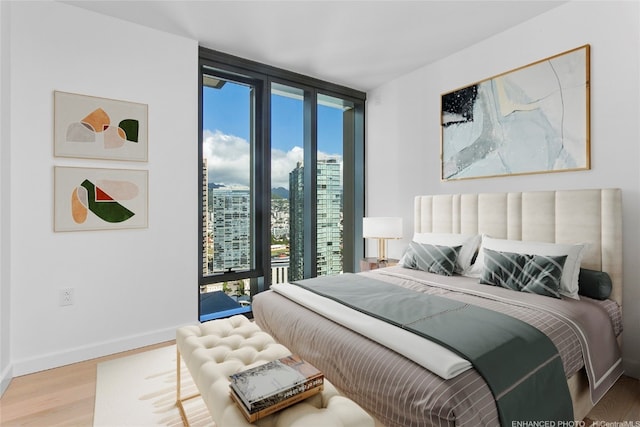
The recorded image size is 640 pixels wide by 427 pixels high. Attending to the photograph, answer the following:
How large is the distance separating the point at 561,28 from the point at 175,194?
3.36 meters

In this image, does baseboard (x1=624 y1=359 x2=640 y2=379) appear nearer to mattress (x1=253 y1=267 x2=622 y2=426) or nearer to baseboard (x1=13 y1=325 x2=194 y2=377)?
mattress (x1=253 y1=267 x2=622 y2=426)

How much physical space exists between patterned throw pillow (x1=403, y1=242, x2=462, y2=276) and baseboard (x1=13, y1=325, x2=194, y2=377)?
7.24 feet

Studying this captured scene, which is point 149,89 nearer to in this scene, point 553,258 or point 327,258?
point 327,258

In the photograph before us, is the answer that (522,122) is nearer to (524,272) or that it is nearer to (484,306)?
(524,272)

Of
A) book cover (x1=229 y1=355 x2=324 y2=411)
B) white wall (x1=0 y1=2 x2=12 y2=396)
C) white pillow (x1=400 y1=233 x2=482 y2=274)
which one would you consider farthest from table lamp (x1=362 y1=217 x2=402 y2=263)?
white wall (x1=0 y1=2 x2=12 y2=396)

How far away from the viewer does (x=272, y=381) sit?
1.21 meters

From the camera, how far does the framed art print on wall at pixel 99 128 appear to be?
2402mm

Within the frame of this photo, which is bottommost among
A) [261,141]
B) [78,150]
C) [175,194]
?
[175,194]

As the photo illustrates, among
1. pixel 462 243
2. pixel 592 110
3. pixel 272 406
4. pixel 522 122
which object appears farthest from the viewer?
pixel 462 243

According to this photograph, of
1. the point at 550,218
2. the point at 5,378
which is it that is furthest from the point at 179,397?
the point at 550,218

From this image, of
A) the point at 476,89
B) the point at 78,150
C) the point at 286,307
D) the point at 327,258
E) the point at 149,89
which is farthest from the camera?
the point at 327,258

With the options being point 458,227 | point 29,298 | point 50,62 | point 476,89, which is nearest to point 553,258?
point 458,227

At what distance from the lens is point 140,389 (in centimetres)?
205

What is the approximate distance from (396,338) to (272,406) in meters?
0.59
